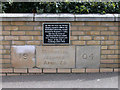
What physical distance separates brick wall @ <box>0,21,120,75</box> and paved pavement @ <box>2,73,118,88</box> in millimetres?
189

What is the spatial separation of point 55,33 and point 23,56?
92 centimetres

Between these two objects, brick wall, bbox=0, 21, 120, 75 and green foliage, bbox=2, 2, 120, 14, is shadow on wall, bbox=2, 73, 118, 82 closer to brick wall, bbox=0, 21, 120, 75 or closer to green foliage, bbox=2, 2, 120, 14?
brick wall, bbox=0, 21, 120, 75

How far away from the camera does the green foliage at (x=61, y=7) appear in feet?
18.1

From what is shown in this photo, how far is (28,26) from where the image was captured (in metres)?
5.19

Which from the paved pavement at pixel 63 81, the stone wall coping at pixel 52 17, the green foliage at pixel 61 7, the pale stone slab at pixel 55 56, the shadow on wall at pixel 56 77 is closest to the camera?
the paved pavement at pixel 63 81

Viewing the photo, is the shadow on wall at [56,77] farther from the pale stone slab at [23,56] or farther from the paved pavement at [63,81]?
the pale stone slab at [23,56]

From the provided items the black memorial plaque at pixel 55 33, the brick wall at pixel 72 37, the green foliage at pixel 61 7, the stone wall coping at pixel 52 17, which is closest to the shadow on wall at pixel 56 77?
the brick wall at pixel 72 37

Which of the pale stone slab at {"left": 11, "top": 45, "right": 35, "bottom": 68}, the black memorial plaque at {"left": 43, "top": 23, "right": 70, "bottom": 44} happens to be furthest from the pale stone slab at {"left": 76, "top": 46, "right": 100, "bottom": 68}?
the pale stone slab at {"left": 11, "top": 45, "right": 35, "bottom": 68}

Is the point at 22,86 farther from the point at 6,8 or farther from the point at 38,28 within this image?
the point at 6,8

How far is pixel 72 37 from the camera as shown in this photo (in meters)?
5.23

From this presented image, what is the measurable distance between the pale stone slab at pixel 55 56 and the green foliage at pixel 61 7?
0.92 m

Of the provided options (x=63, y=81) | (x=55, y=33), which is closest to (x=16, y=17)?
(x=55, y=33)

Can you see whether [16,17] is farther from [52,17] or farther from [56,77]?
[56,77]

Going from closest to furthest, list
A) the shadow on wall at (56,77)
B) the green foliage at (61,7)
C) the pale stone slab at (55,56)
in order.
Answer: the shadow on wall at (56,77), the pale stone slab at (55,56), the green foliage at (61,7)
